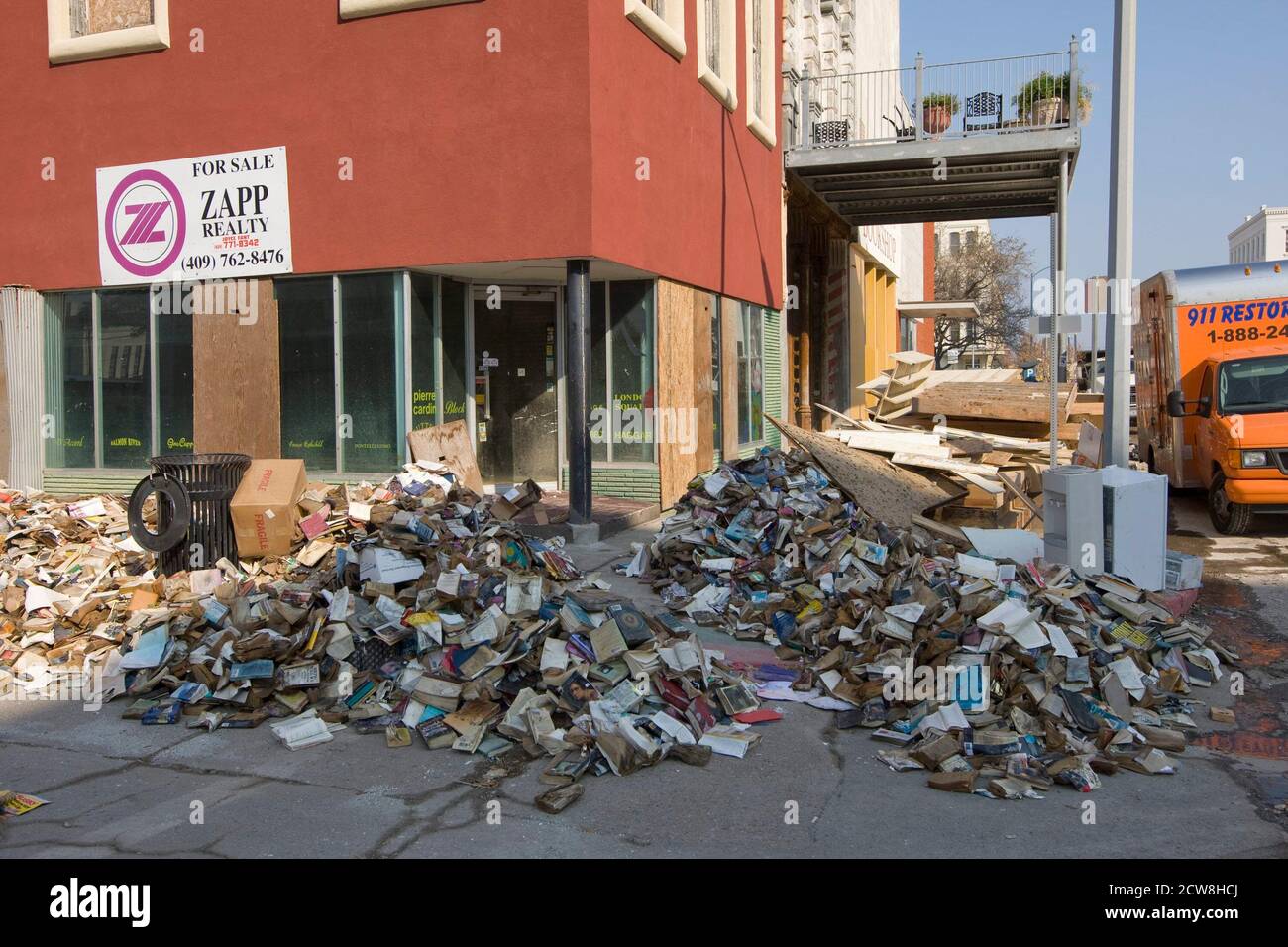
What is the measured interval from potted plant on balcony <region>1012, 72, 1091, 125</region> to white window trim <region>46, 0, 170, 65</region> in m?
13.0

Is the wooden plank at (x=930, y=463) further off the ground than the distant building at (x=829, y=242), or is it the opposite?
the distant building at (x=829, y=242)

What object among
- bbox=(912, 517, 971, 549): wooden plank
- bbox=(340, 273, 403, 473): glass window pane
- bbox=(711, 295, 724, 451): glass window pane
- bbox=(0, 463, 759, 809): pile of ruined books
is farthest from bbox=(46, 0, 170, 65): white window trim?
bbox=(912, 517, 971, 549): wooden plank

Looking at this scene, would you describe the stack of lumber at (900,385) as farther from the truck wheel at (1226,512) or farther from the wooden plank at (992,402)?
the truck wheel at (1226,512)

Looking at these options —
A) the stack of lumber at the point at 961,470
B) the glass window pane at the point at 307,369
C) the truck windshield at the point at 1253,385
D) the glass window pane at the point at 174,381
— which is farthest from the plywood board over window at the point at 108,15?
the truck windshield at the point at 1253,385

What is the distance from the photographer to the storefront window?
53.9ft

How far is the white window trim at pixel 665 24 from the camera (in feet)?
39.0

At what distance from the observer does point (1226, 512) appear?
1309cm

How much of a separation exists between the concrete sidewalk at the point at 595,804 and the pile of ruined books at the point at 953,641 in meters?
0.22

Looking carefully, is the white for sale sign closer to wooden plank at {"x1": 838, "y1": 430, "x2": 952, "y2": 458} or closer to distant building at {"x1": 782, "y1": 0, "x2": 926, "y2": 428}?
wooden plank at {"x1": 838, "y1": 430, "x2": 952, "y2": 458}

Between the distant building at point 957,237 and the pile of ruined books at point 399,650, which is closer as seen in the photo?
the pile of ruined books at point 399,650

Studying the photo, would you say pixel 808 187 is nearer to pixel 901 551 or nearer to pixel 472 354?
pixel 472 354

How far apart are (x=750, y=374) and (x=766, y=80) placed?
16.7 feet
